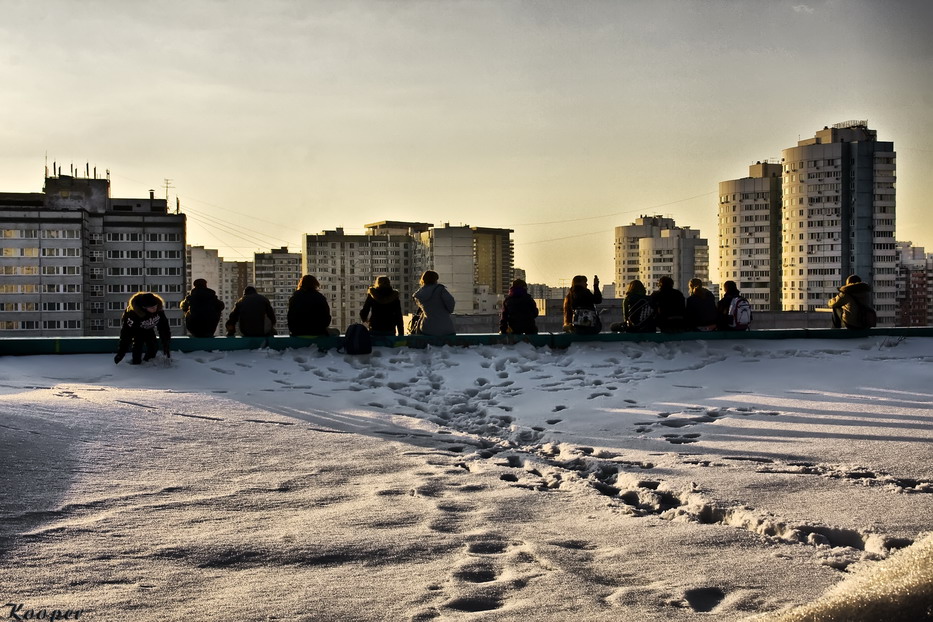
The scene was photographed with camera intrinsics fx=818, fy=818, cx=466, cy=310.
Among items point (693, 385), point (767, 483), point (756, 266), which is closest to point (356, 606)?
point (767, 483)

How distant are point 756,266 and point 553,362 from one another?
15201 cm

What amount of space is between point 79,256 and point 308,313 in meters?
111

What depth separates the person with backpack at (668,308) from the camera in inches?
531

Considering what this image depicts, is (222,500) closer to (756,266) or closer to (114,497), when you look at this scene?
(114,497)

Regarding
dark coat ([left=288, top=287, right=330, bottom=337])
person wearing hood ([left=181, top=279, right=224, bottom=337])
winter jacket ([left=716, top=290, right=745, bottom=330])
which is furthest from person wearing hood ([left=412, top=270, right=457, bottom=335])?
winter jacket ([left=716, top=290, right=745, bottom=330])

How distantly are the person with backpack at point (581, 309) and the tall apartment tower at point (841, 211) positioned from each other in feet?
398

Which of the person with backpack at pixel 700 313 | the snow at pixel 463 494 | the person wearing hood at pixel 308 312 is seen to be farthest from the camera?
the person with backpack at pixel 700 313

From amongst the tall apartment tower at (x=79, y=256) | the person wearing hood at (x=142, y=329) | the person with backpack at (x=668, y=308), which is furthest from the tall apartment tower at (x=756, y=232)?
the person wearing hood at (x=142, y=329)

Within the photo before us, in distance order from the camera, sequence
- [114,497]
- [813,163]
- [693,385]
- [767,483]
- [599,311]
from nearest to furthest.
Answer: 1. [114,497]
2. [767,483]
3. [693,385]
4. [599,311]
5. [813,163]

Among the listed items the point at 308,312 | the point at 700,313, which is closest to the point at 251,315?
the point at 308,312

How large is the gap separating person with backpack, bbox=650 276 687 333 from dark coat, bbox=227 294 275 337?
6.35m

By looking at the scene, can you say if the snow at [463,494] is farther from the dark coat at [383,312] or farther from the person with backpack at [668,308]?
the person with backpack at [668,308]

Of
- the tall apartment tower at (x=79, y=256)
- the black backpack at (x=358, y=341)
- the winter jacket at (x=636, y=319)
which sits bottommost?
the black backpack at (x=358, y=341)

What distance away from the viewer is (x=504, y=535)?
4.61 metres
